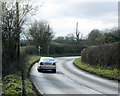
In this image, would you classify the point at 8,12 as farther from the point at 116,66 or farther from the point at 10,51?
the point at 116,66

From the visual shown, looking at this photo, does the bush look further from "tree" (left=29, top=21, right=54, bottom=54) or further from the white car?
"tree" (left=29, top=21, right=54, bottom=54)

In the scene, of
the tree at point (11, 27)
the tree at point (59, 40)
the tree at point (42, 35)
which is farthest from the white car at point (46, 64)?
the tree at point (59, 40)

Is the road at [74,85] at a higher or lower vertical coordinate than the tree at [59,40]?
lower

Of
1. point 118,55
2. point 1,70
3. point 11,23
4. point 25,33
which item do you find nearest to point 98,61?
point 118,55

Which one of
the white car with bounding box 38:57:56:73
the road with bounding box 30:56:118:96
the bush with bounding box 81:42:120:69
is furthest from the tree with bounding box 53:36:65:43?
the road with bounding box 30:56:118:96

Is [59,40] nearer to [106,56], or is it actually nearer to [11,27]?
[106,56]

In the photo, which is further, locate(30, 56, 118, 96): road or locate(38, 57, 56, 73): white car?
locate(38, 57, 56, 73): white car

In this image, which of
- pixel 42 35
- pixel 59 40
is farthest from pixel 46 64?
pixel 59 40

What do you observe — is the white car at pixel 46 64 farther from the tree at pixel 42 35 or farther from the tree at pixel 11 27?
the tree at pixel 42 35

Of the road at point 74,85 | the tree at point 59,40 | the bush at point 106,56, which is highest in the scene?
the tree at point 59,40

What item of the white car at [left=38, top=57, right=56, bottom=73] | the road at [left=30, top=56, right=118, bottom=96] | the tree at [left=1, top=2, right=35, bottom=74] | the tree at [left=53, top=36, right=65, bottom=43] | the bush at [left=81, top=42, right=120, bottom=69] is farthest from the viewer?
the tree at [left=53, top=36, right=65, bottom=43]

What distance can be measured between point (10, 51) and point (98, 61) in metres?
11.1

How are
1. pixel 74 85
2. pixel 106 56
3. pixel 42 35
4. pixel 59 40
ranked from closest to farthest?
pixel 74 85 < pixel 106 56 < pixel 42 35 < pixel 59 40

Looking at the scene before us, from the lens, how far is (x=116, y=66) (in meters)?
19.8
